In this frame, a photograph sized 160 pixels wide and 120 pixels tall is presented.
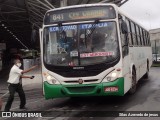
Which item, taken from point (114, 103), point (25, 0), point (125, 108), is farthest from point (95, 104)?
point (25, 0)

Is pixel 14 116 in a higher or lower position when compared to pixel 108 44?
lower

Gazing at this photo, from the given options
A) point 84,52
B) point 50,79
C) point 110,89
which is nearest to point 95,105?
point 110,89

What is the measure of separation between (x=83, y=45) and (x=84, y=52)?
0.24 meters

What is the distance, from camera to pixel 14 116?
35.0 ft

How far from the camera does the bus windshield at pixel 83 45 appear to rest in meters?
11.4

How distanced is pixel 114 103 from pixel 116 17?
2.60 meters

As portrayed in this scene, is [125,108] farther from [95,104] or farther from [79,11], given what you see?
[79,11]

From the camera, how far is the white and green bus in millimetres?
11320

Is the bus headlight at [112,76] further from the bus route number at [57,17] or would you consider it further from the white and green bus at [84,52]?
the bus route number at [57,17]

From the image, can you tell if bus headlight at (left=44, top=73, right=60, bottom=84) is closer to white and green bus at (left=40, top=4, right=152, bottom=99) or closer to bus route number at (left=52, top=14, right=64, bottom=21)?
white and green bus at (left=40, top=4, right=152, bottom=99)

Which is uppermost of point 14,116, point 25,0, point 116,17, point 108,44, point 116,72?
point 25,0

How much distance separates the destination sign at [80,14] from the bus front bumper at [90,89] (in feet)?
6.43

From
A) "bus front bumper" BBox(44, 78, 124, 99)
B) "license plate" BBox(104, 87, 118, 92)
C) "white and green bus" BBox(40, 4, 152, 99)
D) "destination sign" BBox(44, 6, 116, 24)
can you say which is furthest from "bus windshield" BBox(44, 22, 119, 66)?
"license plate" BBox(104, 87, 118, 92)

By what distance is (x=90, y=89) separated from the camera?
1135 centimetres
